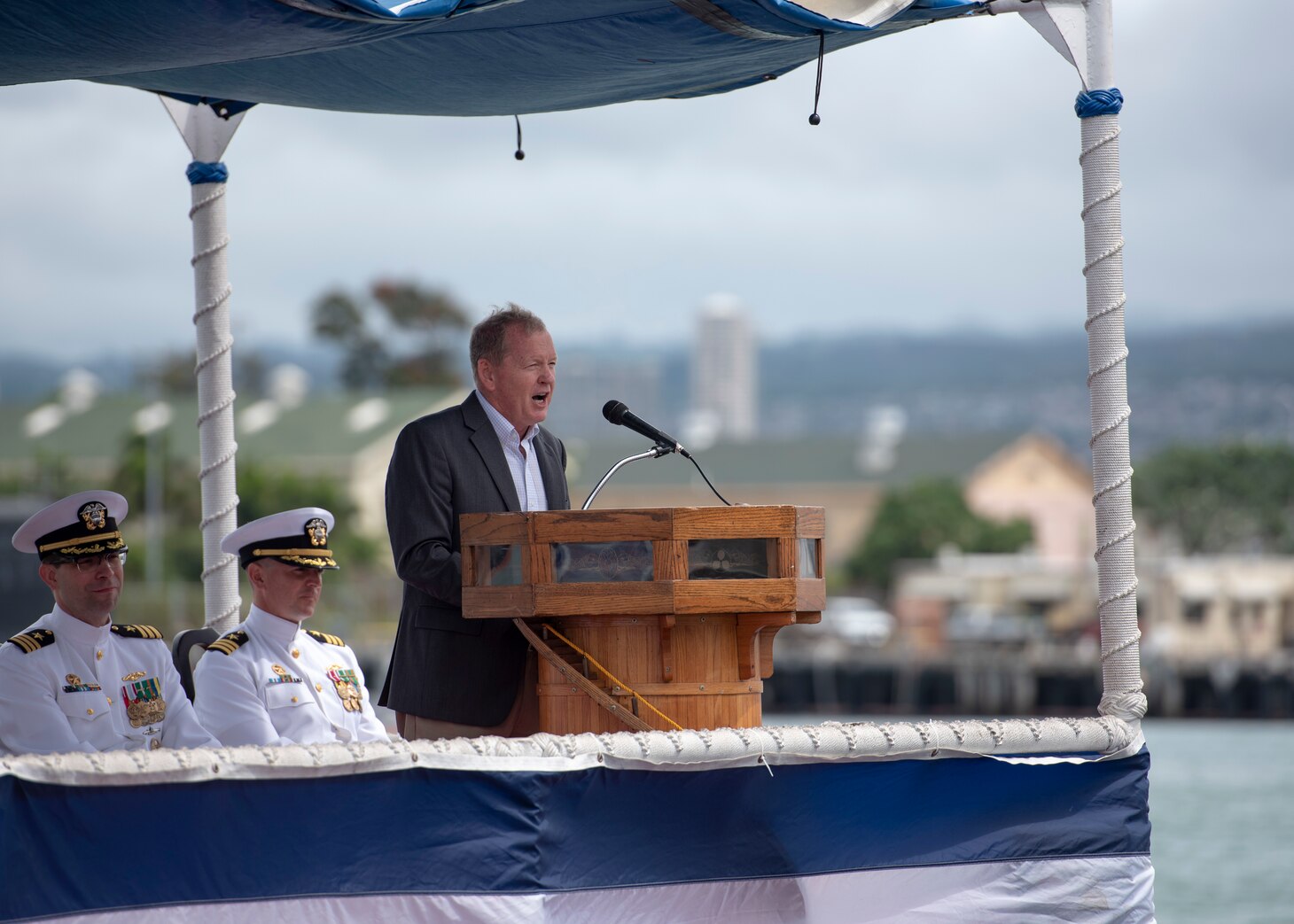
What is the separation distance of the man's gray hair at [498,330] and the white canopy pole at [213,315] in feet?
6.61

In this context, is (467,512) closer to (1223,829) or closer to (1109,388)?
(1109,388)

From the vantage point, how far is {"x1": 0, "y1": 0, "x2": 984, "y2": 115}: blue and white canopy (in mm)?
4746

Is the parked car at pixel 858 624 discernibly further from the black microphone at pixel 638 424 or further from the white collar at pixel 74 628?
the white collar at pixel 74 628

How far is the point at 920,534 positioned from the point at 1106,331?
84.4m

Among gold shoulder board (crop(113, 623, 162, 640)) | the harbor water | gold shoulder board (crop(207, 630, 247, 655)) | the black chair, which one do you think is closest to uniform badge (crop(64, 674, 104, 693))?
gold shoulder board (crop(113, 623, 162, 640))

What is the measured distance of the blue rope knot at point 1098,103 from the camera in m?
5.93

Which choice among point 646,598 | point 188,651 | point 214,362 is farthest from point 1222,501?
point 646,598

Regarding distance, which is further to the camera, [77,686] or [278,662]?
[278,662]

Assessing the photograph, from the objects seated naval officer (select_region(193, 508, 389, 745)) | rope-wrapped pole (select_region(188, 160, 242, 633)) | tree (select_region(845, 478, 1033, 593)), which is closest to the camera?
seated naval officer (select_region(193, 508, 389, 745))

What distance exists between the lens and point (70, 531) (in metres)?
4.87

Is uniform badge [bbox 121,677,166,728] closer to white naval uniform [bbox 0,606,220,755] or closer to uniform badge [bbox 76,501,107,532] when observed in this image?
white naval uniform [bbox 0,606,220,755]

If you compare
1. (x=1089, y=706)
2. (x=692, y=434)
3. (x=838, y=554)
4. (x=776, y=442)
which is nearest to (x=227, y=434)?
(x=1089, y=706)

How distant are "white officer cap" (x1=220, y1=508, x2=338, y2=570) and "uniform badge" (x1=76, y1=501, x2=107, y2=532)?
0.31 meters

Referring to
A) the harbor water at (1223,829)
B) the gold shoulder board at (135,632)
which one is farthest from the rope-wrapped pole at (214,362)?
the harbor water at (1223,829)
